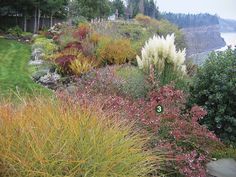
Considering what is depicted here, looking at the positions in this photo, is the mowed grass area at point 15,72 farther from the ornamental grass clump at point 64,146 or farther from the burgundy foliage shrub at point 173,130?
the ornamental grass clump at point 64,146

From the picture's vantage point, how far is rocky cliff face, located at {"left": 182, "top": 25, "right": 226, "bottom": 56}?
13066 millimetres

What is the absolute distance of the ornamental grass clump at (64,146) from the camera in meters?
3.05

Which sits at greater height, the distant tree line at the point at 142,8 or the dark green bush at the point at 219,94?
the distant tree line at the point at 142,8

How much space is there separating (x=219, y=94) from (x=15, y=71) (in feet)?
22.3

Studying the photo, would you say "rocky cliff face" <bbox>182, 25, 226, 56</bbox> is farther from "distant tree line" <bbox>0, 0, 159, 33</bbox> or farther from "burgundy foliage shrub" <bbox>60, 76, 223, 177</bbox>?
"distant tree line" <bbox>0, 0, 159, 33</bbox>

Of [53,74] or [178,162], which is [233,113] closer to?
[178,162]

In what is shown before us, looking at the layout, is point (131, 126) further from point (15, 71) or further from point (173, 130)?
point (15, 71)

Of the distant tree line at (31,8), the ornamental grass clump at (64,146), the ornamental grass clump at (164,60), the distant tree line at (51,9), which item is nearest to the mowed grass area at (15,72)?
the ornamental grass clump at (164,60)

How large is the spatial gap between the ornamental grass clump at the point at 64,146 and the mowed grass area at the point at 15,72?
2482 millimetres

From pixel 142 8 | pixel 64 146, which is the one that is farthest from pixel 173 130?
pixel 142 8

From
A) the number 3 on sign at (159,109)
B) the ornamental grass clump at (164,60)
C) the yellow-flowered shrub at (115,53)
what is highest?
the ornamental grass clump at (164,60)

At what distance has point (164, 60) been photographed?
6879 mm

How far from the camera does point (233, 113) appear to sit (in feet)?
19.6

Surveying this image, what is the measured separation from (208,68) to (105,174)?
12.3 ft
